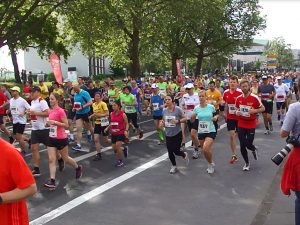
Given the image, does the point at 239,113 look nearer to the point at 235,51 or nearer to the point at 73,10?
the point at 73,10

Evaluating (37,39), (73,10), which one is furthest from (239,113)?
(37,39)

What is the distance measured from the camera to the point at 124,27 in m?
30.1

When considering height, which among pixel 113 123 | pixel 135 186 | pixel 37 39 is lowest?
pixel 135 186

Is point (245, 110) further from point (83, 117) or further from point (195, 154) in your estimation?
point (83, 117)

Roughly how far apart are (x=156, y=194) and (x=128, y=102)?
6643 millimetres

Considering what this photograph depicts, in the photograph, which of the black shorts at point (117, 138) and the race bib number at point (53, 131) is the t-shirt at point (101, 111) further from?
the race bib number at point (53, 131)

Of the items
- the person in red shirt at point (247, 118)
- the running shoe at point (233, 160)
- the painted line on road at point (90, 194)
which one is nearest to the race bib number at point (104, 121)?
the painted line on road at point (90, 194)

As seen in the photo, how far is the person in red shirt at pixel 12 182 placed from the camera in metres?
2.88

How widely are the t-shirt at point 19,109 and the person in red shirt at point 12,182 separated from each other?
8.42 metres

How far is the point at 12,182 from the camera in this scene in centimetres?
295

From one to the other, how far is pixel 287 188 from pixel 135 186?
13.1ft

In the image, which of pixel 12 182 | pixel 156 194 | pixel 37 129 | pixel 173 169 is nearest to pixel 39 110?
pixel 37 129

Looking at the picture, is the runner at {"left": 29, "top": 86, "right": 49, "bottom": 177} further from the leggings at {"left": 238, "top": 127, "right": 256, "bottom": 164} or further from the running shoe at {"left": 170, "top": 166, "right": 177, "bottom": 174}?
the leggings at {"left": 238, "top": 127, "right": 256, "bottom": 164}

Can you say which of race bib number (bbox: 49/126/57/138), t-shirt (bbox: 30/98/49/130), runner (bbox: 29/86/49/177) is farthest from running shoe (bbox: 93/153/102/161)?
race bib number (bbox: 49/126/57/138)
